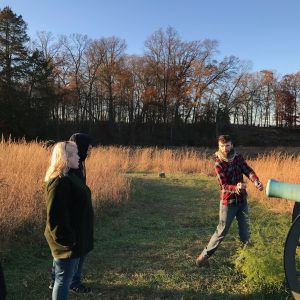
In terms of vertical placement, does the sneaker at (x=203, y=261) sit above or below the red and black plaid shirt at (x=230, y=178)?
below

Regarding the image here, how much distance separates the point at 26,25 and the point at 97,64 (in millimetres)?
14696

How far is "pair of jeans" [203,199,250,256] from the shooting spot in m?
4.96

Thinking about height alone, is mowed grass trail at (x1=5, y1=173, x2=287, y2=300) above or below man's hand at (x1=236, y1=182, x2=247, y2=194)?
below

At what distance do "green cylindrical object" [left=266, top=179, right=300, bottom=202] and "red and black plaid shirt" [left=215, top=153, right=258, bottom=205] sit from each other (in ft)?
6.77

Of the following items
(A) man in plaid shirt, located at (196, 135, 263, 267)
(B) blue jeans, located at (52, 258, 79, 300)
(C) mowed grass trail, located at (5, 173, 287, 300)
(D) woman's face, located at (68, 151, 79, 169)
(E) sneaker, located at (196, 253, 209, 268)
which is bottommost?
(C) mowed grass trail, located at (5, 173, 287, 300)

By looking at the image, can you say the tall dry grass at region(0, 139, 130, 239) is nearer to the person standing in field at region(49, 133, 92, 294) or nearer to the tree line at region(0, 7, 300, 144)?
the person standing in field at region(49, 133, 92, 294)

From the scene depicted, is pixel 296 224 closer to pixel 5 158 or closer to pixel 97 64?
pixel 5 158

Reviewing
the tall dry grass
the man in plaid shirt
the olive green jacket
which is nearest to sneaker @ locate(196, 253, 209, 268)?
the man in plaid shirt

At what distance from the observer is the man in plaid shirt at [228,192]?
4.96 meters

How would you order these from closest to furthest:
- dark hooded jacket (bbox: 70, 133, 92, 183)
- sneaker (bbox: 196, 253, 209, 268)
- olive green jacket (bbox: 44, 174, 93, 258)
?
olive green jacket (bbox: 44, 174, 93, 258), dark hooded jacket (bbox: 70, 133, 92, 183), sneaker (bbox: 196, 253, 209, 268)

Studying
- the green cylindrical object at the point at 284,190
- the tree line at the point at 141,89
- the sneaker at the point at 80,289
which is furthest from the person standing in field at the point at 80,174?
the tree line at the point at 141,89

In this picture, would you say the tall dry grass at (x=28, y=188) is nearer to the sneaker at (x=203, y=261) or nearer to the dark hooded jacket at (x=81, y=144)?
the dark hooded jacket at (x=81, y=144)

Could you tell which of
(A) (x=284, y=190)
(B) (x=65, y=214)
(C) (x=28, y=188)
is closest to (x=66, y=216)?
(B) (x=65, y=214)

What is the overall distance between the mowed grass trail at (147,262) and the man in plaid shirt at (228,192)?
1.31 ft
